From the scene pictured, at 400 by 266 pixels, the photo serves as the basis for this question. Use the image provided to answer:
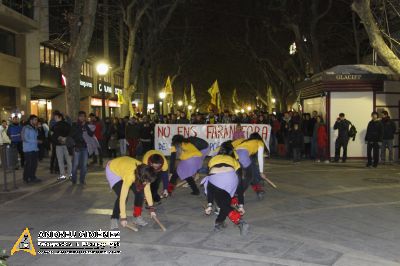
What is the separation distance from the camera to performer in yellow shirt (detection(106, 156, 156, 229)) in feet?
24.7

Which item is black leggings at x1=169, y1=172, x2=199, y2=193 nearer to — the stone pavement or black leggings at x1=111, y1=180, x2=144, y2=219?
the stone pavement

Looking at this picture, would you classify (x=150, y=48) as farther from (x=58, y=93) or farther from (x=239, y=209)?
(x=239, y=209)

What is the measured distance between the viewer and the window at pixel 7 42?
25212 mm

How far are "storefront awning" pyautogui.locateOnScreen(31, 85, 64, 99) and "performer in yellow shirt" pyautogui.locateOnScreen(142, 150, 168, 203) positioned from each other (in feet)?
65.4

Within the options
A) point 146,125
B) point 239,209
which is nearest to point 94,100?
point 146,125

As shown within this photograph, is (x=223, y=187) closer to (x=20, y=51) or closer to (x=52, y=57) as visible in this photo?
(x=20, y=51)

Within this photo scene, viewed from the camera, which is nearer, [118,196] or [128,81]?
[118,196]

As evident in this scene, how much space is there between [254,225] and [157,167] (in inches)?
74.2

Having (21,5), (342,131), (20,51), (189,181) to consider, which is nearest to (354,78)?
(342,131)

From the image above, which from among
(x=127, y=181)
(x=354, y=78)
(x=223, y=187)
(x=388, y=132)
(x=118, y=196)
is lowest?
(x=118, y=196)

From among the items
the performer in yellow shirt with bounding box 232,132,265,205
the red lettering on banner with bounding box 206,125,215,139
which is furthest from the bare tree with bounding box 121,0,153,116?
the performer in yellow shirt with bounding box 232,132,265,205

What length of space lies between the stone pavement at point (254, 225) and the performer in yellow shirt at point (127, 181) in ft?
1.02

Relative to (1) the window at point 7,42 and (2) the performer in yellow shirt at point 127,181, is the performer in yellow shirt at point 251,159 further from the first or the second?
(1) the window at point 7,42

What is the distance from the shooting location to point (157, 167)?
8.04 meters
